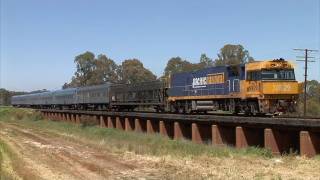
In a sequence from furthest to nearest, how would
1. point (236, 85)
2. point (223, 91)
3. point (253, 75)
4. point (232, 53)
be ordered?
point (232, 53), point (223, 91), point (236, 85), point (253, 75)

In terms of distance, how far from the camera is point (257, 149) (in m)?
21.4

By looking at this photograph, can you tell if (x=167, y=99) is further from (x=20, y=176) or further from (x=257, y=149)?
(x=20, y=176)

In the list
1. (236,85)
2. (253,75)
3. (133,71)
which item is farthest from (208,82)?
(133,71)

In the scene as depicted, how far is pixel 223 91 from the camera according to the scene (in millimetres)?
31219

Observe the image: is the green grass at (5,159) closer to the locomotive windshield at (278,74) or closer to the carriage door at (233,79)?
the carriage door at (233,79)

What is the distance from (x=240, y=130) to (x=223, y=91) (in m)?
7.81

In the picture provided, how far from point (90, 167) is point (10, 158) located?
5691 mm

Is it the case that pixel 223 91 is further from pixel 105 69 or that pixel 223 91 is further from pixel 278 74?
pixel 105 69

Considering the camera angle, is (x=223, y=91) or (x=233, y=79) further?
(x=223, y=91)

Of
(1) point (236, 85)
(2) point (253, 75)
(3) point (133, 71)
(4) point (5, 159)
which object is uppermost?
(3) point (133, 71)

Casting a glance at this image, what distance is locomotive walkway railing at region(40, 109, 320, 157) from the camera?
1928cm

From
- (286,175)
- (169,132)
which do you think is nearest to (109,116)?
(169,132)

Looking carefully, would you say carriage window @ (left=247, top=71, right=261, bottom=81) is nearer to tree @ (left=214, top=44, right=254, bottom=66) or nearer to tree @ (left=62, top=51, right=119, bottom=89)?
tree @ (left=214, top=44, right=254, bottom=66)

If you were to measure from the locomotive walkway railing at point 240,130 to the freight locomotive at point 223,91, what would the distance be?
2.31 m
